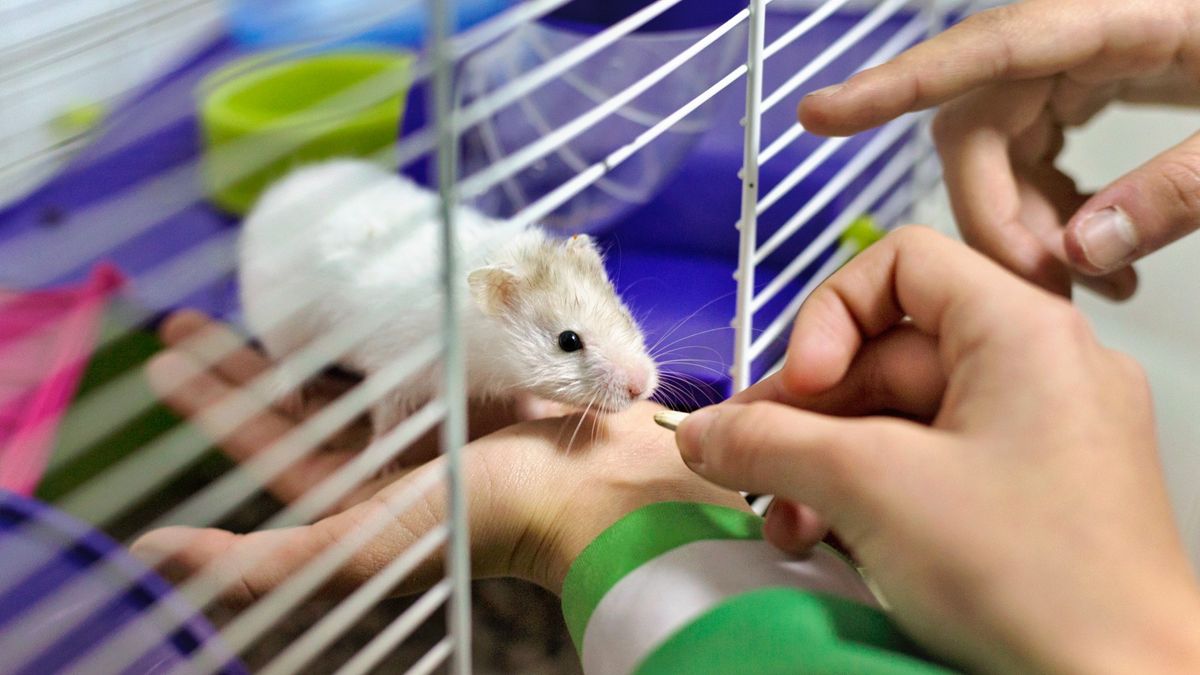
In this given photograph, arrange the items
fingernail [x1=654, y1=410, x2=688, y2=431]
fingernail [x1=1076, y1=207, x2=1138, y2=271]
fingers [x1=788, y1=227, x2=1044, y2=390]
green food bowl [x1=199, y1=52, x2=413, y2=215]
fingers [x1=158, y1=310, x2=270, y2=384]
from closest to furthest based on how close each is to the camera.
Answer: fingers [x1=788, y1=227, x2=1044, y2=390] → fingernail [x1=654, y1=410, x2=688, y2=431] → fingernail [x1=1076, y1=207, x2=1138, y2=271] → fingers [x1=158, y1=310, x2=270, y2=384] → green food bowl [x1=199, y1=52, x2=413, y2=215]

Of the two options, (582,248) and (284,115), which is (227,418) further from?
(284,115)

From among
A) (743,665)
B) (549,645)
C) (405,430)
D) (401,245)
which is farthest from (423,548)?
(401,245)

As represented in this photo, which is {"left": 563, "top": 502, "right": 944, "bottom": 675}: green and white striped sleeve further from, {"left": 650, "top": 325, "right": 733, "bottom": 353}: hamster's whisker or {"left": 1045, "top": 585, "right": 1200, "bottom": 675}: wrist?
{"left": 650, "top": 325, "right": 733, "bottom": 353}: hamster's whisker

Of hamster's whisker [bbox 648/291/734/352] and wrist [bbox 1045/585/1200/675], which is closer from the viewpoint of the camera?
wrist [bbox 1045/585/1200/675]

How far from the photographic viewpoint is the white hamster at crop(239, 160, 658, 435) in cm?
100

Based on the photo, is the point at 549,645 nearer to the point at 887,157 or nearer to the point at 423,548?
the point at 423,548

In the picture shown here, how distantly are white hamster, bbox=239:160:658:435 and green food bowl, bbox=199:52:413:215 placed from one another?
0.11 m

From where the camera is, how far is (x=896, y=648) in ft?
2.02

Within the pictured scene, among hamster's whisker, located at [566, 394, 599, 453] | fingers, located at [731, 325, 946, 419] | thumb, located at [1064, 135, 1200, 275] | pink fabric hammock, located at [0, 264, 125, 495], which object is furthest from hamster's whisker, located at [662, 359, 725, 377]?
pink fabric hammock, located at [0, 264, 125, 495]

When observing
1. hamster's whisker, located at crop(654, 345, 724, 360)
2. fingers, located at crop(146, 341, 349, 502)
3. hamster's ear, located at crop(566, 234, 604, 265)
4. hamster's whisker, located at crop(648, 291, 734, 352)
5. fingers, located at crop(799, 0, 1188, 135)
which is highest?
fingers, located at crop(799, 0, 1188, 135)

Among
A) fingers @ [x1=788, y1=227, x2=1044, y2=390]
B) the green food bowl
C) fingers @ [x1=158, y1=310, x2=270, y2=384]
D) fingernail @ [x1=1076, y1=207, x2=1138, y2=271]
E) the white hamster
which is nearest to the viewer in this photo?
fingers @ [x1=788, y1=227, x2=1044, y2=390]

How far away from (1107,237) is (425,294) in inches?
25.9

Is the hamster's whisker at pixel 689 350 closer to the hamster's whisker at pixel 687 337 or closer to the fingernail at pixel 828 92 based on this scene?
the hamster's whisker at pixel 687 337

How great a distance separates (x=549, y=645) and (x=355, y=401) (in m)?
0.63
